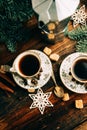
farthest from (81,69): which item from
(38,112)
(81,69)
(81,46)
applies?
(38,112)

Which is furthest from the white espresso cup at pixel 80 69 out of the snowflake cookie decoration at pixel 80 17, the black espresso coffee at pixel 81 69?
the snowflake cookie decoration at pixel 80 17

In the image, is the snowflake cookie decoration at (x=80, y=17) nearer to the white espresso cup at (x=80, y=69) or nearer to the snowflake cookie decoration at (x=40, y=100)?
the white espresso cup at (x=80, y=69)

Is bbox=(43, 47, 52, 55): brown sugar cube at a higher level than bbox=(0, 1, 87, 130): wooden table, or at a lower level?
higher

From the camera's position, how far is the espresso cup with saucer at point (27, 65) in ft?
4.96

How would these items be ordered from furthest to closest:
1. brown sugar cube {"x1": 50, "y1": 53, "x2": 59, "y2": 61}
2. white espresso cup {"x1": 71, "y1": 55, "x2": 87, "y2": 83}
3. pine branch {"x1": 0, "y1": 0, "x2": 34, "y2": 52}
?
brown sugar cube {"x1": 50, "y1": 53, "x2": 59, "y2": 61}, white espresso cup {"x1": 71, "y1": 55, "x2": 87, "y2": 83}, pine branch {"x1": 0, "y1": 0, "x2": 34, "y2": 52}

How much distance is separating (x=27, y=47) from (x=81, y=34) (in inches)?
9.9

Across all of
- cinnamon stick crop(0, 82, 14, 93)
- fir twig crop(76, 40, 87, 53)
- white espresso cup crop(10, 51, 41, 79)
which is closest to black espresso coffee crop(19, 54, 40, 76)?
white espresso cup crop(10, 51, 41, 79)

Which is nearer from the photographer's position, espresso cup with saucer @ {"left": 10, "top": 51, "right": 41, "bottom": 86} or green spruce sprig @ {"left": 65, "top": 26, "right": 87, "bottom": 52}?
espresso cup with saucer @ {"left": 10, "top": 51, "right": 41, "bottom": 86}

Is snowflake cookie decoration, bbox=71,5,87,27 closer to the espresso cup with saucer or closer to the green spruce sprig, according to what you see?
the green spruce sprig

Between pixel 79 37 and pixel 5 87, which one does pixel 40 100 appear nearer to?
pixel 5 87

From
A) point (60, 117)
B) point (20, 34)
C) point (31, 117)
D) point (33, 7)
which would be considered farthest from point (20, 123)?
point (33, 7)

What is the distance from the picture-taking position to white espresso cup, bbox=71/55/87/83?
4.92ft

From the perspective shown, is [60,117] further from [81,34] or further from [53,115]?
[81,34]

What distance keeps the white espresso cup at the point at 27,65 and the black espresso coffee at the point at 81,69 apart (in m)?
0.16
